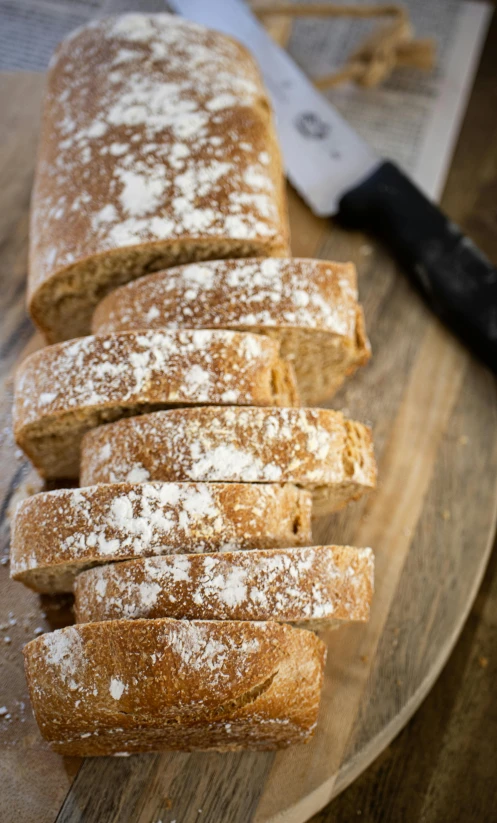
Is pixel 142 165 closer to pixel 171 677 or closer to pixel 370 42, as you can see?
pixel 171 677

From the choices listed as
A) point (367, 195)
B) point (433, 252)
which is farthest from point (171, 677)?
point (367, 195)

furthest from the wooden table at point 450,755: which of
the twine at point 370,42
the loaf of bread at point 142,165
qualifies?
the twine at point 370,42

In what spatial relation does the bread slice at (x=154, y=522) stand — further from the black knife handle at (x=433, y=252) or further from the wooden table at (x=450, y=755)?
the black knife handle at (x=433, y=252)

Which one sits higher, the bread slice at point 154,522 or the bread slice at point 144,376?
the bread slice at point 144,376

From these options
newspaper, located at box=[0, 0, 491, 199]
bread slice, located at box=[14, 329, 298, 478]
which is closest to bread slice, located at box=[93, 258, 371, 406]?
bread slice, located at box=[14, 329, 298, 478]

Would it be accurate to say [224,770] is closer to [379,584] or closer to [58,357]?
[379,584]

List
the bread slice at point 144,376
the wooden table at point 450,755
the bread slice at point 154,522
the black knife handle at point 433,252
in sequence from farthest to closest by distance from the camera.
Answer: the black knife handle at point 433,252
the wooden table at point 450,755
the bread slice at point 144,376
the bread slice at point 154,522

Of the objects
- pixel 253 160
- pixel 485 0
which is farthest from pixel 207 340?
pixel 485 0
